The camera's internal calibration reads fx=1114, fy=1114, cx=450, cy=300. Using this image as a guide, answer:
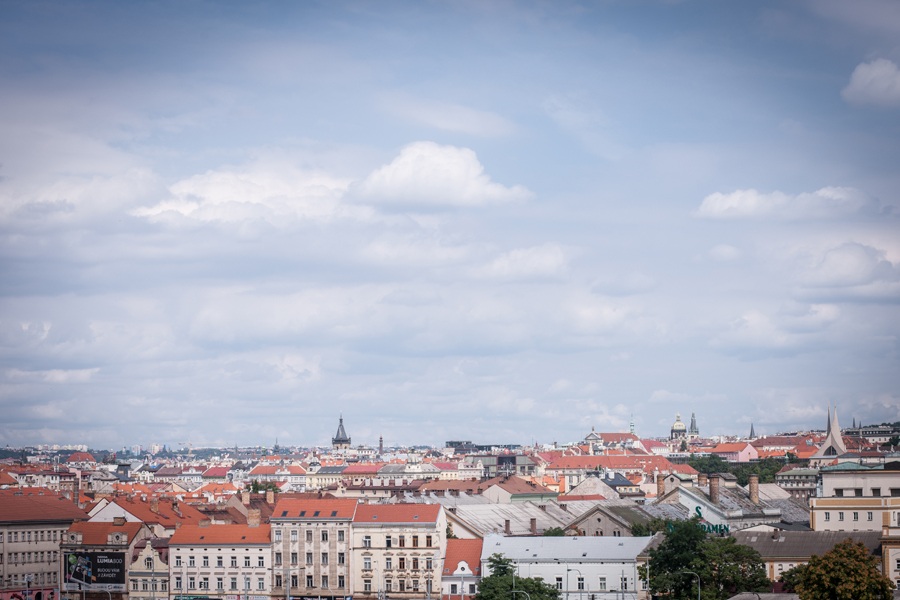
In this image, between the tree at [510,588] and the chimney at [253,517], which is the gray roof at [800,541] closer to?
the tree at [510,588]

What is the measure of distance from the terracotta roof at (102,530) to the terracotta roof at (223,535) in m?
5.49

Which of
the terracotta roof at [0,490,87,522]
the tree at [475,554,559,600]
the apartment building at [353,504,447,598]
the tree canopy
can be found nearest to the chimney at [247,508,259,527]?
the apartment building at [353,504,447,598]

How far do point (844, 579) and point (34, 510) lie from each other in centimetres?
9873

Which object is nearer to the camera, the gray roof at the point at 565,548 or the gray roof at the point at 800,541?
the gray roof at the point at 800,541

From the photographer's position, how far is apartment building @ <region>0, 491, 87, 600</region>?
127m

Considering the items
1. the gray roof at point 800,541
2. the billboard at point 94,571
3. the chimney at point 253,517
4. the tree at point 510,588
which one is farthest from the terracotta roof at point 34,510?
the gray roof at point 800,541

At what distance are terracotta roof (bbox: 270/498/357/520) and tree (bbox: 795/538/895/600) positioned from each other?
52.5m

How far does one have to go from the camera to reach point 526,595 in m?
90.8

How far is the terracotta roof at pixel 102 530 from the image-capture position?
120 metres

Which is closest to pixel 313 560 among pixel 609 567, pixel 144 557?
pixel 144 557

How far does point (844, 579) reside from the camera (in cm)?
7331

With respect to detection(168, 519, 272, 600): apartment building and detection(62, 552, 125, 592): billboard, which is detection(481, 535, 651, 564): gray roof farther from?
detection(62, 552, 125, 592): billboard

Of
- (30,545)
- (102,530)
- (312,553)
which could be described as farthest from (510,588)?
(30,545)

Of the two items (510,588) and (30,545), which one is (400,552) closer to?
(510,588)
